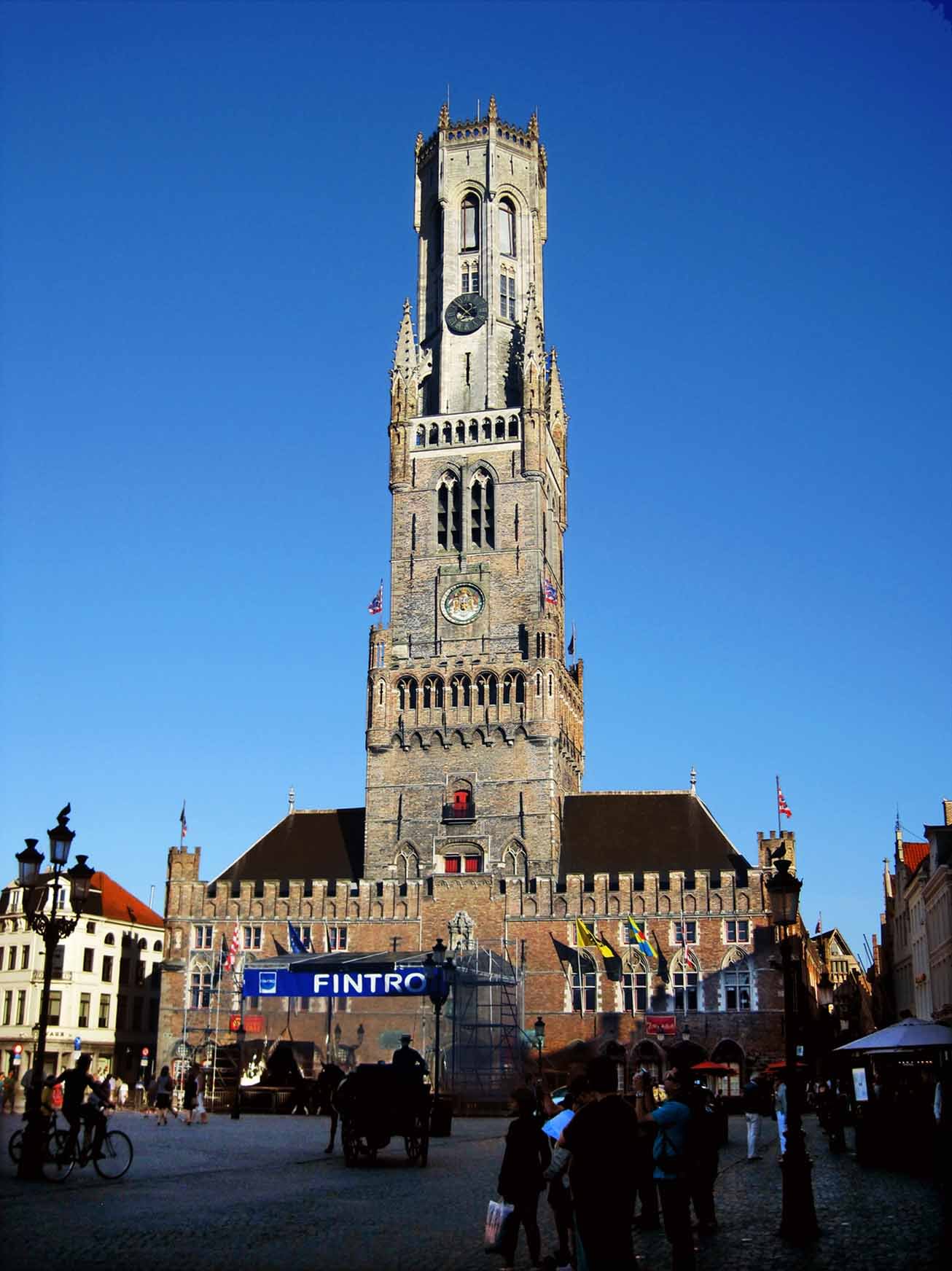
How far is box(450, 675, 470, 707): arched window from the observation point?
216ft

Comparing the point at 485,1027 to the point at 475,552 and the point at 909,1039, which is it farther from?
the point at 909,1039

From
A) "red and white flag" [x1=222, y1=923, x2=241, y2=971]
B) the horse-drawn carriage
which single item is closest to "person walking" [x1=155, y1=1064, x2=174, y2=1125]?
the horse-drawn carriage

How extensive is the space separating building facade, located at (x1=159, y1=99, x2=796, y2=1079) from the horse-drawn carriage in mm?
34438

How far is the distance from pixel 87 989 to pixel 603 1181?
7160 centimetres

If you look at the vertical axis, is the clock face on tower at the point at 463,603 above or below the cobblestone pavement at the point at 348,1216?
above

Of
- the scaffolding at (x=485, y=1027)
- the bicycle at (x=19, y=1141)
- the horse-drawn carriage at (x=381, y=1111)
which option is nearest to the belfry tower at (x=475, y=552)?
the scaffolding at (x=485, y=1027)

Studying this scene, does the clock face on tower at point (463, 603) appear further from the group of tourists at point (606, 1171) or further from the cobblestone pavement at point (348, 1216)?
the group of tourists at point (606, 1171)

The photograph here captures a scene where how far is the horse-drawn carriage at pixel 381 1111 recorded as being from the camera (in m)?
25.1

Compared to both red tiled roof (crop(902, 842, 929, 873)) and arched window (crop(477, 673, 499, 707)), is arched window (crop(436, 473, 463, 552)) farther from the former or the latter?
red tiled roof (crop(902, 842, 929, 873))

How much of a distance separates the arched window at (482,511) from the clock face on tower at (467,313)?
8.56 metres

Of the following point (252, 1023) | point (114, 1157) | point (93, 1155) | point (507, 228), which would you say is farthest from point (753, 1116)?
point (507, 228)

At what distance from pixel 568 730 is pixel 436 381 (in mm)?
19981

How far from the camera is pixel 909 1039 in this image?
90.4 feet

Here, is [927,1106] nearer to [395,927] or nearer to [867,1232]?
[867,1232]
